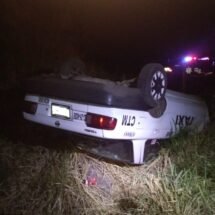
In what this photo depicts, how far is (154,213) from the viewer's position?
3900mm

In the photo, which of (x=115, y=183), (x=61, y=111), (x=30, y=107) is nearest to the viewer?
(x=61, y=111)

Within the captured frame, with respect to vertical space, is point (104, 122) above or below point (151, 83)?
below

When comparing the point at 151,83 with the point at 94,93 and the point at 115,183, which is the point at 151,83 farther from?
the point at 115,183

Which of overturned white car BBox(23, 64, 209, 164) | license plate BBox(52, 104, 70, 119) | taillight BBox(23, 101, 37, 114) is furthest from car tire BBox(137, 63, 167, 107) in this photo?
taillight BBox(23, 101, 37, 114)

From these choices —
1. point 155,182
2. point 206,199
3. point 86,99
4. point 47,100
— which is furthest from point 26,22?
point 206,199

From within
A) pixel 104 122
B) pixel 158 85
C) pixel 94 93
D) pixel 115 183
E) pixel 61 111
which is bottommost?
pixel 115 183

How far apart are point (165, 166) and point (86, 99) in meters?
1.36

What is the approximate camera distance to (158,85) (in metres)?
3.92

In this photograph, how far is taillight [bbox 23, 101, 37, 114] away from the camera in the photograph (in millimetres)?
4230

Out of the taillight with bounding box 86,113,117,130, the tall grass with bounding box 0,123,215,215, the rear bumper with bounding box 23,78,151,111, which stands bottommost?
the tall grass with bounding box 0,123,215,215

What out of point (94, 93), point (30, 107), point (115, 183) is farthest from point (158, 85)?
point (30, 107)

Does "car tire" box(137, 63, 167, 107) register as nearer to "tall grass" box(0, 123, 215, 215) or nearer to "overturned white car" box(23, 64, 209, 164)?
"overturned white car" box(23, 64, 209, 164)

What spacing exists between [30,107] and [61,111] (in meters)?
0.50

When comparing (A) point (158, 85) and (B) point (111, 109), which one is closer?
(B) point (111, 109)
